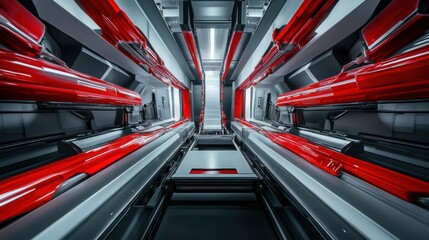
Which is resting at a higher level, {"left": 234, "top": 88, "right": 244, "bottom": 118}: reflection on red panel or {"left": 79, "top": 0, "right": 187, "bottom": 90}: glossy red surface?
{"left": 79, "top": 0, "right": 187, "bottom": 90}: glossy red surface

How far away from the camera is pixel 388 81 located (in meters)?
0.89

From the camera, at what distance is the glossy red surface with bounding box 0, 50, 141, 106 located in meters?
0.78

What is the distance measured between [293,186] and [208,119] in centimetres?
599

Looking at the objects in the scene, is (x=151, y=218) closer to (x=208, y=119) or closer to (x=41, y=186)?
(x=41, y=186)

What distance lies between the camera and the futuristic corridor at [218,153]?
74 centimetres

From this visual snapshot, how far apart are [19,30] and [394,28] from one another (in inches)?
111

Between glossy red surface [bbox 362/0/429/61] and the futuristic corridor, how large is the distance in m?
0.01

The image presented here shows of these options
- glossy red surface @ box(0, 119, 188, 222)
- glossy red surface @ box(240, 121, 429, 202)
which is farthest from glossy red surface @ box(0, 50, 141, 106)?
glossy red surface @ box(240, 121, 429, 202)

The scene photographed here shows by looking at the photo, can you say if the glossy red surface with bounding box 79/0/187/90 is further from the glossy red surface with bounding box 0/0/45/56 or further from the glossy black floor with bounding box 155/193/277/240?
the glossy black floor with bounding box 155/193/277/240

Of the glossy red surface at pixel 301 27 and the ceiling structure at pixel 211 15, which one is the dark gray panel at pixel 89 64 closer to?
the ceiling structure at pixel 211 15

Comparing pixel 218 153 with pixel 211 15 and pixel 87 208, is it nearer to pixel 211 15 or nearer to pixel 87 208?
pixel 87 208

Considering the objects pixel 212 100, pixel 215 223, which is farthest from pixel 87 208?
pixel 212 100

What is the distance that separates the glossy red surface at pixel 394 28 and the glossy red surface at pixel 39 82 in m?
2.54

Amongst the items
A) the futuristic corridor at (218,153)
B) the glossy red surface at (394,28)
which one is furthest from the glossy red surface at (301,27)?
the glossy red surface at (394,28)
